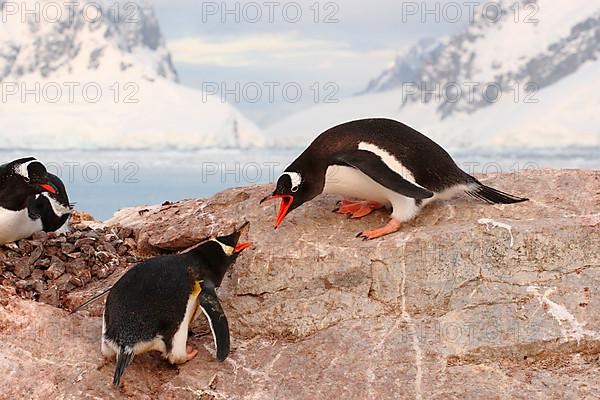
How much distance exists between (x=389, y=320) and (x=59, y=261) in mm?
2059

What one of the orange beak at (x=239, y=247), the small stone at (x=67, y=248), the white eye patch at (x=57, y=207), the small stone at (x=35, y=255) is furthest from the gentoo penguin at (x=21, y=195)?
→ the orange beak at (x=239, y=247)

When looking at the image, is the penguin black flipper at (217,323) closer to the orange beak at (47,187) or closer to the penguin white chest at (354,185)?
the penguin white chest at (354,185)

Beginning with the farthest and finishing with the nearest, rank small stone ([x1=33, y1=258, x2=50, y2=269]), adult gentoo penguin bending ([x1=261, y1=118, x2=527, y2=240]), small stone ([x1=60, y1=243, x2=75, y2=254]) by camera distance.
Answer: small stone ([x1=60, y1=243, x2=75, y2=254]) → small stone ([x1=33, y1=258, x2=50, y2=269]) → adult gentoo penguin bending ([x1=261, y1=118, x2=527, y2=240])

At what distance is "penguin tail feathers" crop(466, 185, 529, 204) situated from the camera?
438cm

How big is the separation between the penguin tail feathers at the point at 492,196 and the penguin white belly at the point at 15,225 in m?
2.77

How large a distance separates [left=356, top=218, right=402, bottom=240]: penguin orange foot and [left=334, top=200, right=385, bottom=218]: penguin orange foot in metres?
0.29

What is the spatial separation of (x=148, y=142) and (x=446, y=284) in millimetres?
47592

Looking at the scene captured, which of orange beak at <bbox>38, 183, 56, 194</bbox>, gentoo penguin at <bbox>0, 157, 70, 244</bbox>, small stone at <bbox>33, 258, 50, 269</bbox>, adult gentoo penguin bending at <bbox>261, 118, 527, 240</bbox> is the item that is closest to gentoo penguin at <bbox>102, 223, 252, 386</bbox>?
adult gentoo penguin bending at <bbox>261, 118, 527, 240</bbox>

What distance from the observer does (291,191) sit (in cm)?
419

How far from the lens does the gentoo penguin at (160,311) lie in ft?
11.6

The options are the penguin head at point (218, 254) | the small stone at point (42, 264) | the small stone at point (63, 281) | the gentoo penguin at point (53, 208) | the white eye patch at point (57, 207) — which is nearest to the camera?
the penguin head at point (218, 254)

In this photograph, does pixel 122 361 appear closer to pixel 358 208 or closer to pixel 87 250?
pixel 87 250

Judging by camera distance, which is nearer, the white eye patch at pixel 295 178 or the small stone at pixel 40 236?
the white eye patch at pixel 295 178

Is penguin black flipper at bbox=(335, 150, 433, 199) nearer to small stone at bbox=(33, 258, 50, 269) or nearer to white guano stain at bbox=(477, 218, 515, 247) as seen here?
white guano stain at bbox=(477, 218, 515, 247)
